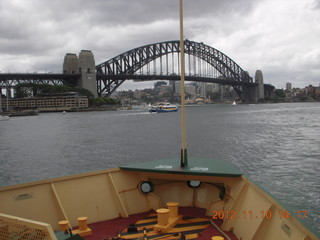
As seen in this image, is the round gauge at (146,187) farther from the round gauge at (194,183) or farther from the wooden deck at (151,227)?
the round gauge at (194,183)

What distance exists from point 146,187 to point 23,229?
3.68 meters

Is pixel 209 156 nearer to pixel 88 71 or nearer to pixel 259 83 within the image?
pixel 88 71

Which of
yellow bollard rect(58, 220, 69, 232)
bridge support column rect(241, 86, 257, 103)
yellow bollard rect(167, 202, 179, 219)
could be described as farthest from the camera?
bridge support column rect(241, 86, 257, 103)

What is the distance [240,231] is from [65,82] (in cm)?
13400

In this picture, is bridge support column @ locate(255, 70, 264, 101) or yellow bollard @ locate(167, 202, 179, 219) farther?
bridge support column @ locate(255, 70, 264, 101)

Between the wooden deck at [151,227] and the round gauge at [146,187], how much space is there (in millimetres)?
473

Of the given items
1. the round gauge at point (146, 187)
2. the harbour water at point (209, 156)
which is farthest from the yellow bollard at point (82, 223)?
the harbour water at point (209, 156)

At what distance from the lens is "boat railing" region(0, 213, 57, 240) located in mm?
4047

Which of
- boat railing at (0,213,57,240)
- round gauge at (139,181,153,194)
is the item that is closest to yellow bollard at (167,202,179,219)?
round gauge at (139,181,153,194)

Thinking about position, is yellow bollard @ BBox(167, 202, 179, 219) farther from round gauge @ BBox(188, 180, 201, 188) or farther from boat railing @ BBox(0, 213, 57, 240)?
boat railing @ BBox(0, 213, 57, 240)

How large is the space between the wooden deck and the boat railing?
1880 mm

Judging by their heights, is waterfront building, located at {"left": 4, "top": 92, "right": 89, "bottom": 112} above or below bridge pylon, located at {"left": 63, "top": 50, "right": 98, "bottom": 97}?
below
